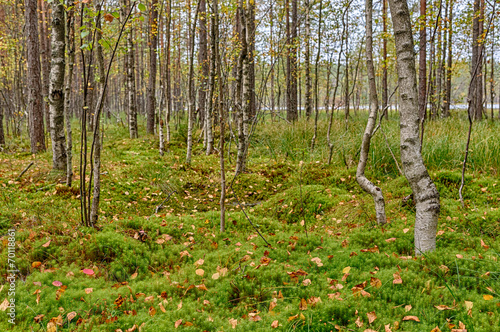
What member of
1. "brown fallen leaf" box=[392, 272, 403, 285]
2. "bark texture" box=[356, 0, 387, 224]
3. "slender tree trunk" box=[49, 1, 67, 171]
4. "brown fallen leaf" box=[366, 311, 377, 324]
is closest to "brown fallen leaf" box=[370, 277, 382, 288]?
"brown fallen leaf" box=[392, 272, 403, 285]

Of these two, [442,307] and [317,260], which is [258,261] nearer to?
[317,260]

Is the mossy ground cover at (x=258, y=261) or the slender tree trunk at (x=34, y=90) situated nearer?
the mossy ground cover at (x=258, y=261)

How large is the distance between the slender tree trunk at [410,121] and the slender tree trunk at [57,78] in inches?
201

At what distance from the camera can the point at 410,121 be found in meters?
2.62

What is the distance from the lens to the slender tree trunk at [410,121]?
8.49ft

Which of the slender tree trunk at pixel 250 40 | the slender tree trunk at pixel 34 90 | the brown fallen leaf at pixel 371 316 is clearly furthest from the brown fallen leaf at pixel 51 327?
the slender tree trunk at pixel 34 90

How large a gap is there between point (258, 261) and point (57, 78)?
15.2ft

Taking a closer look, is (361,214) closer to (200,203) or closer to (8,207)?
(200,203)

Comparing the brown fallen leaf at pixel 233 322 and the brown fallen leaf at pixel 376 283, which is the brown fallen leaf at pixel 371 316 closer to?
the brown fallen leaf at pixel 376 283

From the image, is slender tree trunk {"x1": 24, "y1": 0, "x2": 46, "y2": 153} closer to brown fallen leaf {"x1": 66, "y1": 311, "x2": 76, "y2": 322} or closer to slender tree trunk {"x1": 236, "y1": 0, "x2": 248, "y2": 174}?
slender tree trunk {"x1": 236, "y1": 0, "x2": 248, "y2": 174}

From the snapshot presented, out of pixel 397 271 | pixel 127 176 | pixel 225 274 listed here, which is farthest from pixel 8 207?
pixel 397 271

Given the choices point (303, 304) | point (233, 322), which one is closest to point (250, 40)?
point (303, 304)

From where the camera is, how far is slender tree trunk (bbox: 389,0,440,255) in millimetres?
2588

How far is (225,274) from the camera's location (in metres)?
2.79
